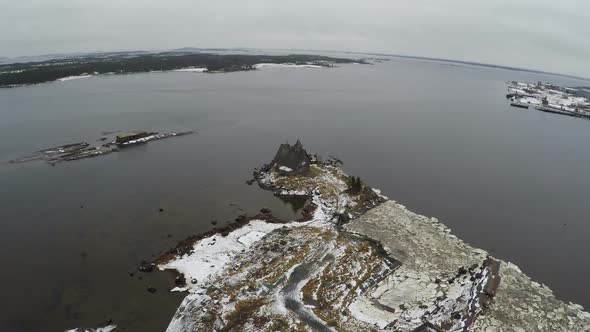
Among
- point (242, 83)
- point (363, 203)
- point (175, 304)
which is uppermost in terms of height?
point (242, 83)

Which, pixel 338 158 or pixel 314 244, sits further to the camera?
pixel 338 158

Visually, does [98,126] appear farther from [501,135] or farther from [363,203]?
[501,135]

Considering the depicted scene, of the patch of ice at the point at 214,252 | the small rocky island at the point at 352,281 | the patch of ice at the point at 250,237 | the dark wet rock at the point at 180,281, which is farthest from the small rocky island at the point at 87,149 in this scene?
the dark wet rock at the point at 180,281

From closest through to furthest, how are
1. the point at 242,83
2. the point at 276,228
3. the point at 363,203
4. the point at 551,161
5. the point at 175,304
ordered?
the point at 175,304 → the point at 276,228 → the point at 363,203 → the point at 551,161 → the point at 242,83

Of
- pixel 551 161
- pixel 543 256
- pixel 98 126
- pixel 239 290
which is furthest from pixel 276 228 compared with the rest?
pixel 98 126

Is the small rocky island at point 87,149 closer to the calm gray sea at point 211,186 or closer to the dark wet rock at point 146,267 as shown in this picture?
the calm gray sea at point 211,186

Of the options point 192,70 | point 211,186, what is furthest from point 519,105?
point 192,70
